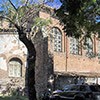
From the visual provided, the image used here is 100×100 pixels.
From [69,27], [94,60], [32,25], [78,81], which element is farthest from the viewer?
[94,60]

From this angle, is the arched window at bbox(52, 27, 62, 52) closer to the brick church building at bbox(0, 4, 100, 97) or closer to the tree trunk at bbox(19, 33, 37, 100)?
the brick church building at bbox(0, 4, 100, 97)

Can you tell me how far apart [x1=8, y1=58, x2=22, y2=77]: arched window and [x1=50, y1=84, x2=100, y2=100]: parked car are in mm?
13224

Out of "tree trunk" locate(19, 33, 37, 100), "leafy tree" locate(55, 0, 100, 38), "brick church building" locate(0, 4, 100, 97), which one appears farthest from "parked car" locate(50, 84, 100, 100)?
"brick church building" locate(0, 4, 100, 97)

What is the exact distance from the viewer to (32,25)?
27.9 m

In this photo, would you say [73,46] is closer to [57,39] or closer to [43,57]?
[57,39]

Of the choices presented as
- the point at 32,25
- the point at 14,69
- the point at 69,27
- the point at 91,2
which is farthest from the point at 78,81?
the point at 91,2

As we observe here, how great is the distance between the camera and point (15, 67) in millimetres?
39094

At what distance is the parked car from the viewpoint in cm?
2388

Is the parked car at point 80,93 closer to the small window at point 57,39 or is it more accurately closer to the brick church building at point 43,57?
the brick church building at point 43,57

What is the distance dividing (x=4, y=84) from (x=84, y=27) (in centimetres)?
1579

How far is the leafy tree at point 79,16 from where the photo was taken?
20281mm

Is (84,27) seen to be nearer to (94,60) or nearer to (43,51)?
(43,51)

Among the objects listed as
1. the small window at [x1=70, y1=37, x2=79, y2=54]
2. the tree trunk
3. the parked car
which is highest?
the small window at [x1=70, y1=37, x2=79, y2=54]

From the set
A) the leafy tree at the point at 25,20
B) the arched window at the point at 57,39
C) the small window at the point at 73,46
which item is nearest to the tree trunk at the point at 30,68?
the leafy tree at the point at 25,20
